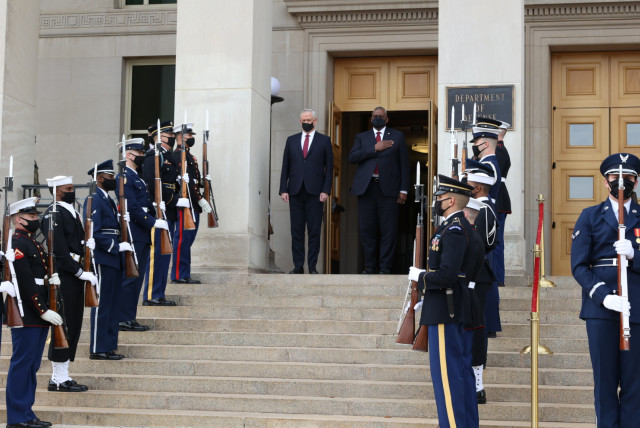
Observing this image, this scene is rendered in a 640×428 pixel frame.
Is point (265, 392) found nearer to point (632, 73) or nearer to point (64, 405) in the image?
point (64, 405)

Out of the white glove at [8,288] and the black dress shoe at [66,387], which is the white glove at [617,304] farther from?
the black dress shoe at [66,387]

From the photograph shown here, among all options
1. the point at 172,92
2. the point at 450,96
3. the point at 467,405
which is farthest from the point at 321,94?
the point at 467,405

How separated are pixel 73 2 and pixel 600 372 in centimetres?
1366

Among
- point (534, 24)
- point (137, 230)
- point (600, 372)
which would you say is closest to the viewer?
point (600, 372)

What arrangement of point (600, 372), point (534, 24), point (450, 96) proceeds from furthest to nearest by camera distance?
point (534, 24) < point (450, 96) < point (600, 372)

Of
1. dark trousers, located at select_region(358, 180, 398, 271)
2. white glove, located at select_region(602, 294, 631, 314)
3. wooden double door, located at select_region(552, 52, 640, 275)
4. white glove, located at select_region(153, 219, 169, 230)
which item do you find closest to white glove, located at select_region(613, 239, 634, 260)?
white glove, located at select_region(602, 294, 631, 314)

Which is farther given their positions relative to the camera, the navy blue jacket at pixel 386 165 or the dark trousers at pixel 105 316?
the navy blue jacket at pixel 386 165

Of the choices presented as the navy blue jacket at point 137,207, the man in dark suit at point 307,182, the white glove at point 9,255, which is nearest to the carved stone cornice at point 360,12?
the man in dark suit at point 307,182

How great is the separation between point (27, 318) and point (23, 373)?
0.48 metres

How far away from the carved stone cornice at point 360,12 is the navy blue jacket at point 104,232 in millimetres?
7518

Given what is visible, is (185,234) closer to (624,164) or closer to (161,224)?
(161,224)

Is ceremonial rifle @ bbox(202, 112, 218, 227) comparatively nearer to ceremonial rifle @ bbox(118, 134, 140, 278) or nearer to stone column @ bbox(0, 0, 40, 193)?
ceremonial rifle @ bbox(118, 134, 140, 278)

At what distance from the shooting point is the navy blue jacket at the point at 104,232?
10.6m

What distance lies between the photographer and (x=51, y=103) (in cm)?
1841
